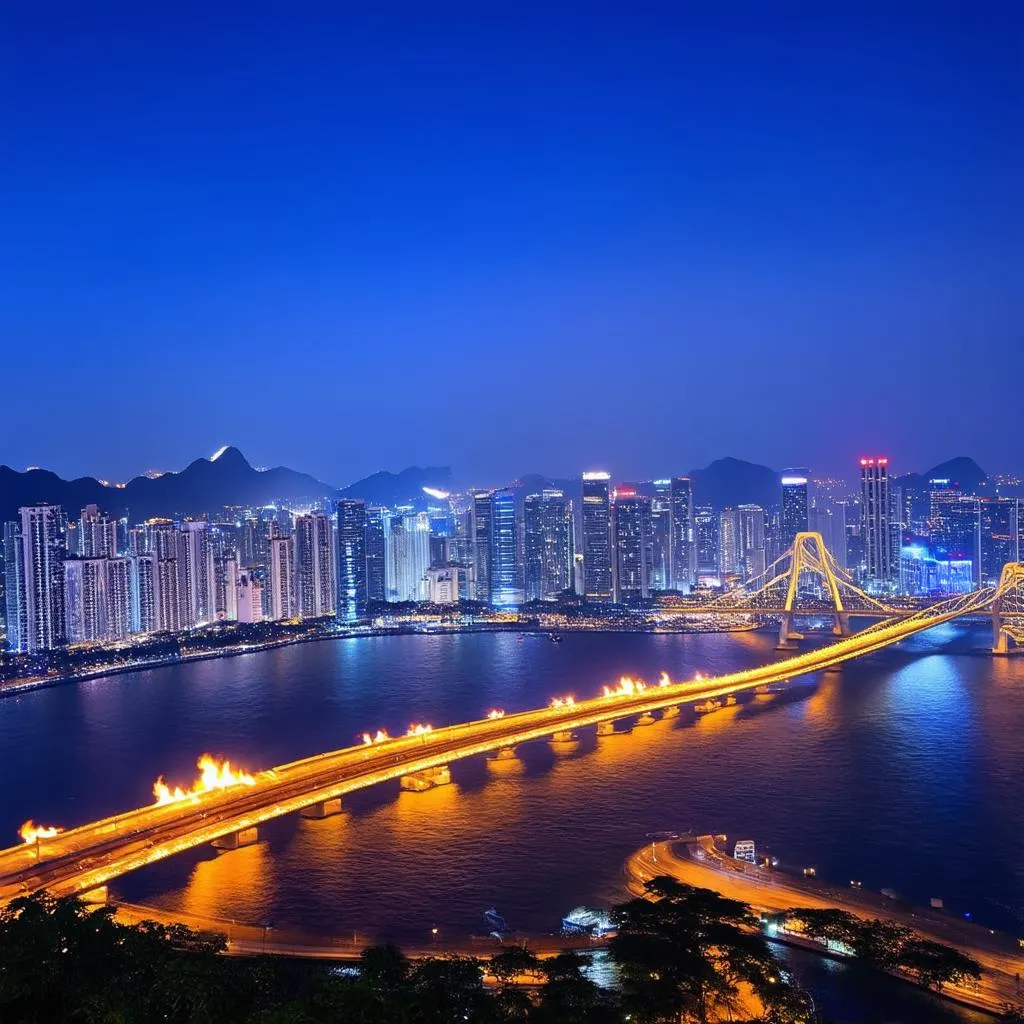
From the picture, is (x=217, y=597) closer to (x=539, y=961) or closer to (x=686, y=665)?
(x=686, y=665)

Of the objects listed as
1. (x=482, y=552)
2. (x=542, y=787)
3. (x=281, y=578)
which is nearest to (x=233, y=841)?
(x=542, y=787)

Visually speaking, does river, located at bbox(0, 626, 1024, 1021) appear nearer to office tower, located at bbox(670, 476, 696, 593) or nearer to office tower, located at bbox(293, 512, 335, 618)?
office tower, located at bbox(293, 512, 335, 618)

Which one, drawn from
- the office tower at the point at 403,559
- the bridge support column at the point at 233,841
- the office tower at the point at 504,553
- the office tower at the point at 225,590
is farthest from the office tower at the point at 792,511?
the bridge support column at the point at 233,841

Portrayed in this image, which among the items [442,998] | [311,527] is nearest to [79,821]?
[442,998]

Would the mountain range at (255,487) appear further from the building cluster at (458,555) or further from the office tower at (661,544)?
the office tower at (661,544)

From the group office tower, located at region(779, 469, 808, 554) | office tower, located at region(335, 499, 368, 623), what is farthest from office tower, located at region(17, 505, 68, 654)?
office tower, located at region(779, 469, 808, 554)

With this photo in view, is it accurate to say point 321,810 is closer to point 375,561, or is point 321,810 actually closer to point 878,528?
point 375,561
